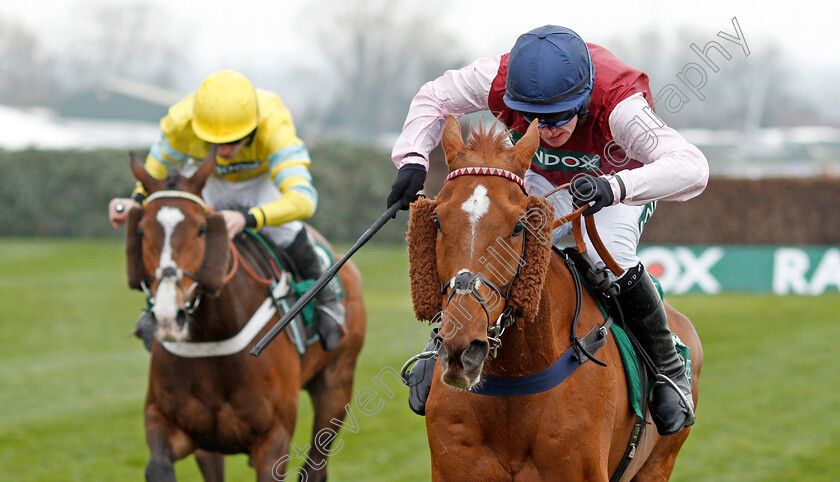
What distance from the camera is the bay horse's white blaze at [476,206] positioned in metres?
2.46

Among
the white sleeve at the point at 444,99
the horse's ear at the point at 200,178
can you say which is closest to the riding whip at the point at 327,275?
the white sleeve at the point at 444,99

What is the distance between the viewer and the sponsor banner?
14.7m

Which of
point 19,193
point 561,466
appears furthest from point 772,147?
point 561,466

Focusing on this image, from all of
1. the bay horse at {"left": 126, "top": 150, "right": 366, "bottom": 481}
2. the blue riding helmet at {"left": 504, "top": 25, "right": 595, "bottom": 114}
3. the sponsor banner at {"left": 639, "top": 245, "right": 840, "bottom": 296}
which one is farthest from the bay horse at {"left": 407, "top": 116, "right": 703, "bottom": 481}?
the sponsor banner at {"left": 639, "top": 245, "right": 840, "bottom": 296}

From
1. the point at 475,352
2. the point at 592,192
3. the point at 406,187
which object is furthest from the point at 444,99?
the point at 475,352

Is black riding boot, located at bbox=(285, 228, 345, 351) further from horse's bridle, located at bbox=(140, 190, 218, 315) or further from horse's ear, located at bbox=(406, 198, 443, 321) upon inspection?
horse's ear, located at bbox=(406, 198, 443, 321)

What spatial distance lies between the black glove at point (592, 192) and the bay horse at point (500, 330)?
15cm

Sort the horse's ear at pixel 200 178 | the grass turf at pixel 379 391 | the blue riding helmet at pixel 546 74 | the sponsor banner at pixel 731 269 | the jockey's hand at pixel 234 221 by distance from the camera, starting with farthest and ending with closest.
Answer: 1. the sponsor banner at pixel 731 269
2. the grass turf at pixel 379 391
3. the jockey's hand at pixel 234 221
4. the horse's ear at pixel 200 178
5. the blue riding helmet at pixel 546 74

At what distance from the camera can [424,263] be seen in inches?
101

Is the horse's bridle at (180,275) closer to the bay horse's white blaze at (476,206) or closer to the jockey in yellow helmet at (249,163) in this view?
the jockey in yellow helmet at (249,163)

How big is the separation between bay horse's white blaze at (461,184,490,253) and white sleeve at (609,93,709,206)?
0.48m

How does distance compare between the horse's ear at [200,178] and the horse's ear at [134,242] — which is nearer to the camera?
the horse's ear at [134,242]

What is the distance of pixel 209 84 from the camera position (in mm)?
5133

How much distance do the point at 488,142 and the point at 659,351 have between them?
47.4 inches
